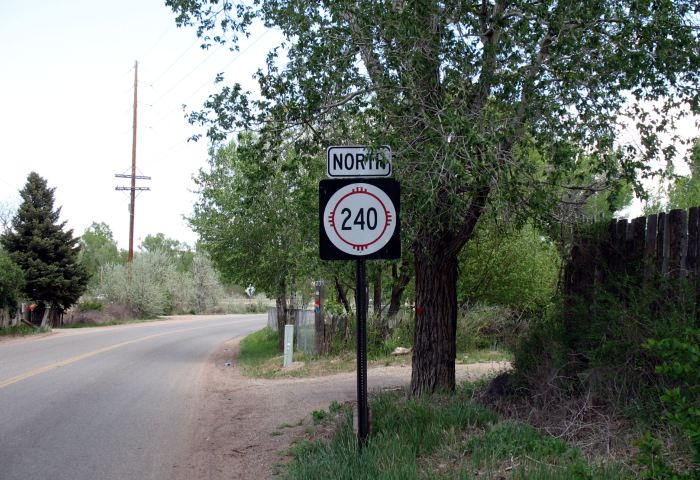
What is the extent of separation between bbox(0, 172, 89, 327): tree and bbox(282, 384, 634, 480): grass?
3008 centimetres

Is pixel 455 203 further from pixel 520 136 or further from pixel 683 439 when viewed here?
pixel 683 439

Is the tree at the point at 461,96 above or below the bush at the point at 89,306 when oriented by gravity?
above

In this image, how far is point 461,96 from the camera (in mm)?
7801

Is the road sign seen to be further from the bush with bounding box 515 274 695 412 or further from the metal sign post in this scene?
the bush with bounding box 515 274 695 412

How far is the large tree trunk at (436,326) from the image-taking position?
8438 millimetres

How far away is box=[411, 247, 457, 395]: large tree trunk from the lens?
8438mm

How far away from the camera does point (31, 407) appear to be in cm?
1047

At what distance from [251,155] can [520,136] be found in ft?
10.9

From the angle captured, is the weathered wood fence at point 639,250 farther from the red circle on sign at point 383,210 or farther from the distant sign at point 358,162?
the distant sign at point 358,162

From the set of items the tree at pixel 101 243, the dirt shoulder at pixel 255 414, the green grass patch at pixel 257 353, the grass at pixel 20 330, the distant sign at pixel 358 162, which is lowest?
the green grass patch at pixel 257 353

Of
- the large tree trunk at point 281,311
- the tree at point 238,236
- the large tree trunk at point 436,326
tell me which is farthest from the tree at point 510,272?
the large tree trunk at point 436,326

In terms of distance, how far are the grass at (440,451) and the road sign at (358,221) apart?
163cm

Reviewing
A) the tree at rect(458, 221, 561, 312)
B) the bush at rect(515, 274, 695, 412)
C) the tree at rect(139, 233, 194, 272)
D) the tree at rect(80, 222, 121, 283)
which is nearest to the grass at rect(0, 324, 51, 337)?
the tree at rect(458, 221, 561, 312)

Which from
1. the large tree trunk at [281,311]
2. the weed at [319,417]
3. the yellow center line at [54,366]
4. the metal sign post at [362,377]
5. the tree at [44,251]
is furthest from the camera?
the tree at [44,251]
